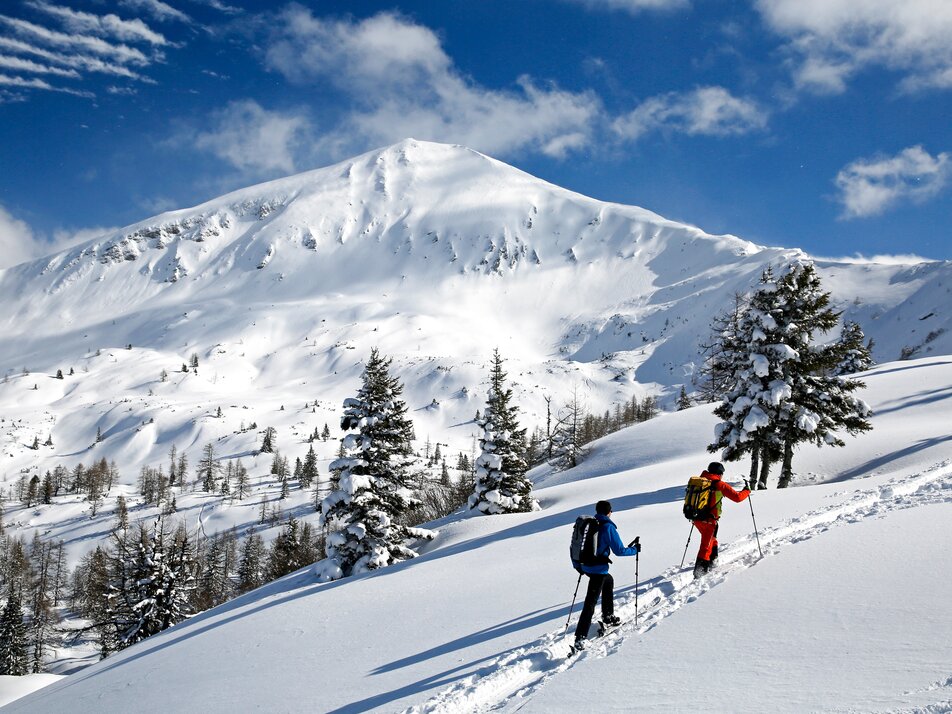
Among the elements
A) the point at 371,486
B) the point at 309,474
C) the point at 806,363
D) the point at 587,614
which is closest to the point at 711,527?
the point at 587,614

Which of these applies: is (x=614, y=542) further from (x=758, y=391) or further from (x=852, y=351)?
(x=852, y=351)

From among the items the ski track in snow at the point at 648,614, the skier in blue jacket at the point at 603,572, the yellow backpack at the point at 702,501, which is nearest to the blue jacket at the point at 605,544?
the skier in blue jacket at the point at 603,572

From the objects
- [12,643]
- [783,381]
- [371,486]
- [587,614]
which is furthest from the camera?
[12,643]

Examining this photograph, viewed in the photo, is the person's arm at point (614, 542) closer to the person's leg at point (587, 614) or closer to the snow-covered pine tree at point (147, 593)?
the person's leg at point (587, 614)

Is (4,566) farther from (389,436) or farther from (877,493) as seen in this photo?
(877,493)

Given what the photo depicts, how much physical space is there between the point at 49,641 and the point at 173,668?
7920 cm

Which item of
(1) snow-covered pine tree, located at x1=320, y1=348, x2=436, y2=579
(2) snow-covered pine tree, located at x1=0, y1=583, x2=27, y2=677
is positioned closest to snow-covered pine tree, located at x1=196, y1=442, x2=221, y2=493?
(2) snow-covered pine tree, located at x1=0, y1=583, x2=27, y2=677

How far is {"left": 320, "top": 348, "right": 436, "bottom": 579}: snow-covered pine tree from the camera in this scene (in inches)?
937

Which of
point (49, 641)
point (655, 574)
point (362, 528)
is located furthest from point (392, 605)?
point (49, 641)

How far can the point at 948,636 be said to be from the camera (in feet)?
18.9

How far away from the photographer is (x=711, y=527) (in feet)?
32.6

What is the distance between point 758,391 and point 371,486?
16437 millimetres

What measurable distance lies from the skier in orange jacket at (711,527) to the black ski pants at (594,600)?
2.28 metres

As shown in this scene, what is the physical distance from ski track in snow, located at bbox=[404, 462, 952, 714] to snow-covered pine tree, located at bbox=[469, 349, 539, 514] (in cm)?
2025
